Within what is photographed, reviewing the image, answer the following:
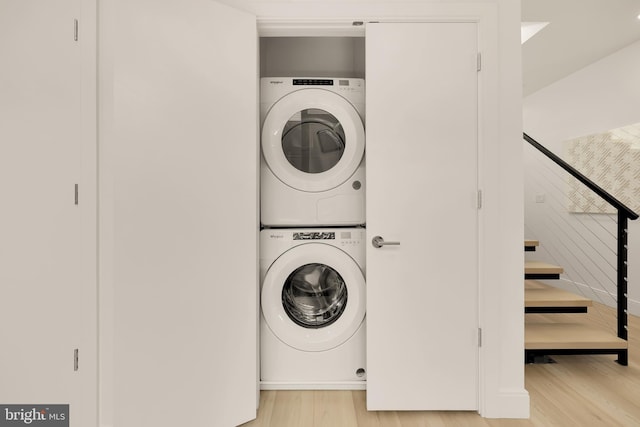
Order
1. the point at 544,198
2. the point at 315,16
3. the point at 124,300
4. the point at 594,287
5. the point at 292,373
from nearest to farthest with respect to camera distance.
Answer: the point at 124,300, the point at 315,16, the point at 292,373, the point at 594,287, the point at 544,198

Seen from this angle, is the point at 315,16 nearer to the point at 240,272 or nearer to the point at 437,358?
the point at 240,272

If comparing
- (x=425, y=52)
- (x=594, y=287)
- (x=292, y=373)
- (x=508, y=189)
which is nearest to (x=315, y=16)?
(x=425, y=52)

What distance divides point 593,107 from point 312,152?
350 centimetres

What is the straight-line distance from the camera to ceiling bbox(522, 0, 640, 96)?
2.47 metres

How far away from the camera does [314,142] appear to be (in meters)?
1.91

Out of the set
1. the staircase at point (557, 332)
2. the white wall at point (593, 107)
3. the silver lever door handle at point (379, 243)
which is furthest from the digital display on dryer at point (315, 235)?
the white wall at point (593, 107)

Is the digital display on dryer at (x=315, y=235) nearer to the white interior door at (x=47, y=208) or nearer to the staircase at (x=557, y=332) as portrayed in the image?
the white interior door at (x=47, y=208)

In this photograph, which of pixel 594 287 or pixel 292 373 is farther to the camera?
pixel 594 287

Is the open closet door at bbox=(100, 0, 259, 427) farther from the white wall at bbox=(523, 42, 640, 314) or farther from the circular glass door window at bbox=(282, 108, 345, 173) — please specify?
the white wall at bbox=(523, 42, 640, 314)

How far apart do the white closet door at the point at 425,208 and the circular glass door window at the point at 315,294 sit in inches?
13.1

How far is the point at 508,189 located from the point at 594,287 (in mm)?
2979

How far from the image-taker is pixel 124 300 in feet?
4.05
